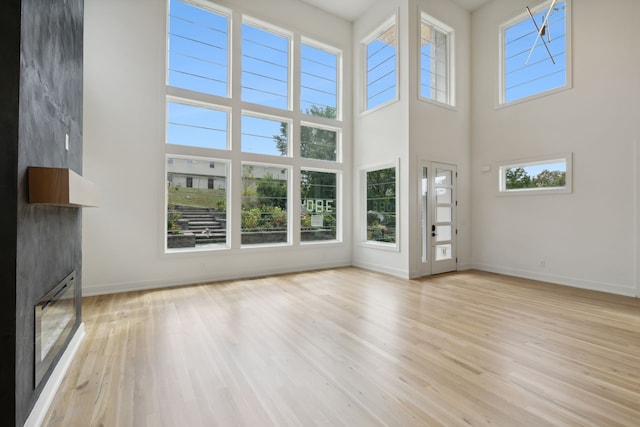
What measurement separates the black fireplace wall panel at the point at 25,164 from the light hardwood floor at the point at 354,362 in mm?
582

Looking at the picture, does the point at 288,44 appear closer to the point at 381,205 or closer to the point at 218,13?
the point at 218,13

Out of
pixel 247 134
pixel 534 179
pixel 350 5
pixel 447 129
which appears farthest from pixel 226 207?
pixel 534 179

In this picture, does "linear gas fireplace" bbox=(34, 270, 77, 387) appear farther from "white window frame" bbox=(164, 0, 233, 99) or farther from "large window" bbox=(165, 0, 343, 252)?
"white window frame" bbox=(164, 0, 233, 99)

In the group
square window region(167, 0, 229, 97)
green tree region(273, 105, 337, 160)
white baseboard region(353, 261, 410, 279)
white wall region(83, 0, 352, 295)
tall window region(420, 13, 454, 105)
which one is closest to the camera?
white wall region(83, 0, 352, 295)

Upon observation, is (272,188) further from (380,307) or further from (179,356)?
(179,356)

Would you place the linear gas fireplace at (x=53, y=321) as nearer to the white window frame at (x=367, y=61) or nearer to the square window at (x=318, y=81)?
the square window at (x=318, y=81)

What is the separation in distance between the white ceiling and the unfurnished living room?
8 cm

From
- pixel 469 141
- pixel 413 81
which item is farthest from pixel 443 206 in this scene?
pixel 413 81

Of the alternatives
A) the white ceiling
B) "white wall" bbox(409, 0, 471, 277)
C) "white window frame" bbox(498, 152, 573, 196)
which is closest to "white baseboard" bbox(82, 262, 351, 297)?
"white wall" bbox(409, 0, 471, 277)

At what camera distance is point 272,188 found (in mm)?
6234

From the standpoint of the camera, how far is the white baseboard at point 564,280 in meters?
4.64

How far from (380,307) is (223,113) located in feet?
14.6

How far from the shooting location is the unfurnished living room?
1879 mm

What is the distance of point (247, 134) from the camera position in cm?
596
